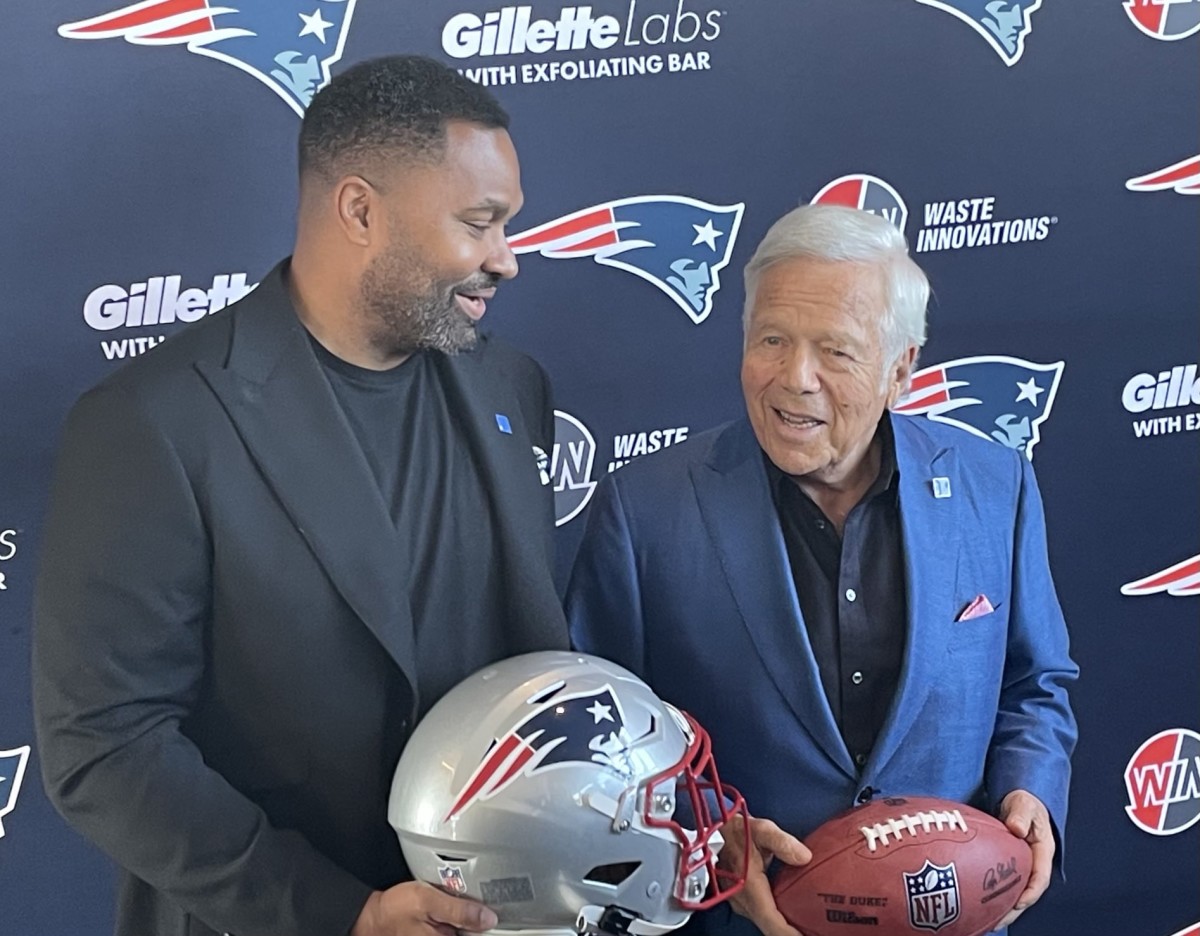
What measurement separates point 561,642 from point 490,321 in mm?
736

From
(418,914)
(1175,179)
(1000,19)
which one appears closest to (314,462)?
(418,914)

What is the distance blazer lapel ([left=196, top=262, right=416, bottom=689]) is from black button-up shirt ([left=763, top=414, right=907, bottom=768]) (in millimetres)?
601

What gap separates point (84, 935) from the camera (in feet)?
8.46

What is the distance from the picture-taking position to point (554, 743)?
1845 mm

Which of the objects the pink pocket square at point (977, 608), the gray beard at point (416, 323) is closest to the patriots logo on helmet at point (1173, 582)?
the pink pocket square at point (977, 608)

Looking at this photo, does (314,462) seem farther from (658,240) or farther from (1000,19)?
(1000,19)

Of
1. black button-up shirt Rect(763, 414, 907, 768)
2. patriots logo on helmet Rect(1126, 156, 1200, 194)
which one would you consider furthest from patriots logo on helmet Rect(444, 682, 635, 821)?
patriots logo on helmet Rect(1126, 156, 1200, 194)

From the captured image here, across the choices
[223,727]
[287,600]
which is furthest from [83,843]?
[287,600]

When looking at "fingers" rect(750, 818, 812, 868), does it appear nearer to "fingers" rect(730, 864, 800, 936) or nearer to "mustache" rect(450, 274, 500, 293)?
"fingers" rect(730, 864, 800, 936)

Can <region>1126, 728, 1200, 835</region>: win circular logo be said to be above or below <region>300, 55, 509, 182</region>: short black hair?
below

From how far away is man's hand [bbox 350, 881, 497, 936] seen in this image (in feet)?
6.07

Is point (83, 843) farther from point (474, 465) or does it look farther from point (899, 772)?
point (899, 772)

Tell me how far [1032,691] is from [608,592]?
26.8 inches

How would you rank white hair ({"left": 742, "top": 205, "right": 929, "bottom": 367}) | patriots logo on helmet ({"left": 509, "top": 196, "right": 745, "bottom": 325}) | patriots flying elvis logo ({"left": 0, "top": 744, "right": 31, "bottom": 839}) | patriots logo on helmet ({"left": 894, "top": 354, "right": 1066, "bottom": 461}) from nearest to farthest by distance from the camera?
white hair ({"left": 742, "top": 205, "right": 929, "bottom": 367})
patriots flying elvis logo ({"left": 0, "top": 744, "right": 31, "bottom": 839})
patriots logo on helmet ({"left": 509, "top": 196, "right": 745, "bottom": 325})
patriots logo on helmet ({"left": 894, "top": 354, "right": 1066, "bottom": 461})
